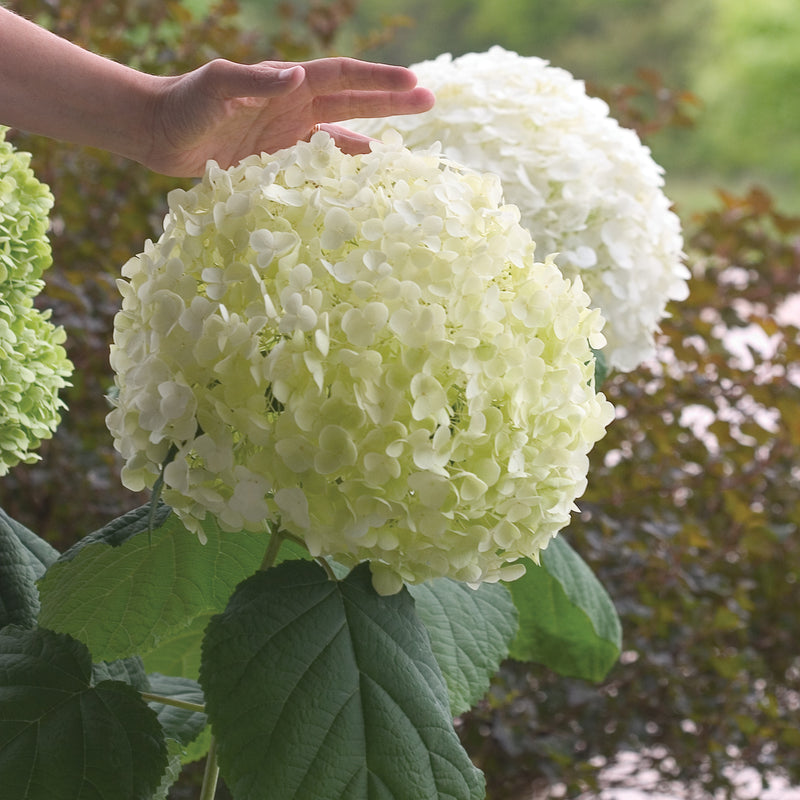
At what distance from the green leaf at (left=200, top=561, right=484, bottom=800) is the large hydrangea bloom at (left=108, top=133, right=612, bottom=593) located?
0.04m

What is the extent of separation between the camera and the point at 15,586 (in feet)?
2.90

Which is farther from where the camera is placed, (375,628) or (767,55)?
(767,55)

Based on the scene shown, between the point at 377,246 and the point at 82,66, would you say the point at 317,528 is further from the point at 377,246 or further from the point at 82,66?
the point at 82,66

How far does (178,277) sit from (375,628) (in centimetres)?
26

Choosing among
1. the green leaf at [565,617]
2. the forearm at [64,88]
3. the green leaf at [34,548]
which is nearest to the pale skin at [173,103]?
the forearm at [64,88]

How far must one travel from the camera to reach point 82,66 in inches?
30.7

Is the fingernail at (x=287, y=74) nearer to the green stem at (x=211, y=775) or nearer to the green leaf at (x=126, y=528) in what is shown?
the green leaf at (x=126, y=528)

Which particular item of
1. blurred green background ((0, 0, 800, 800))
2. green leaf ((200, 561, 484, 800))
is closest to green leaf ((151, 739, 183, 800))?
green leaf ((200, 561, 484, 800))

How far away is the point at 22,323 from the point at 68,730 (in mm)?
350

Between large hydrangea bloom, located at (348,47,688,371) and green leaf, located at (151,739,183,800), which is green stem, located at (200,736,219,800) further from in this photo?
large hydrangea bloom, located at (348,47,688,371)

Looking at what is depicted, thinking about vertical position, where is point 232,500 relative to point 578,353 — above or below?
below

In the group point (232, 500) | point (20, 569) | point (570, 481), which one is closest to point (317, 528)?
point (232, 500)

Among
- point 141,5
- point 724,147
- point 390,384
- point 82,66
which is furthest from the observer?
point 724,147

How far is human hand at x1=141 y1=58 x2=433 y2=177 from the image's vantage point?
700 millimetres
